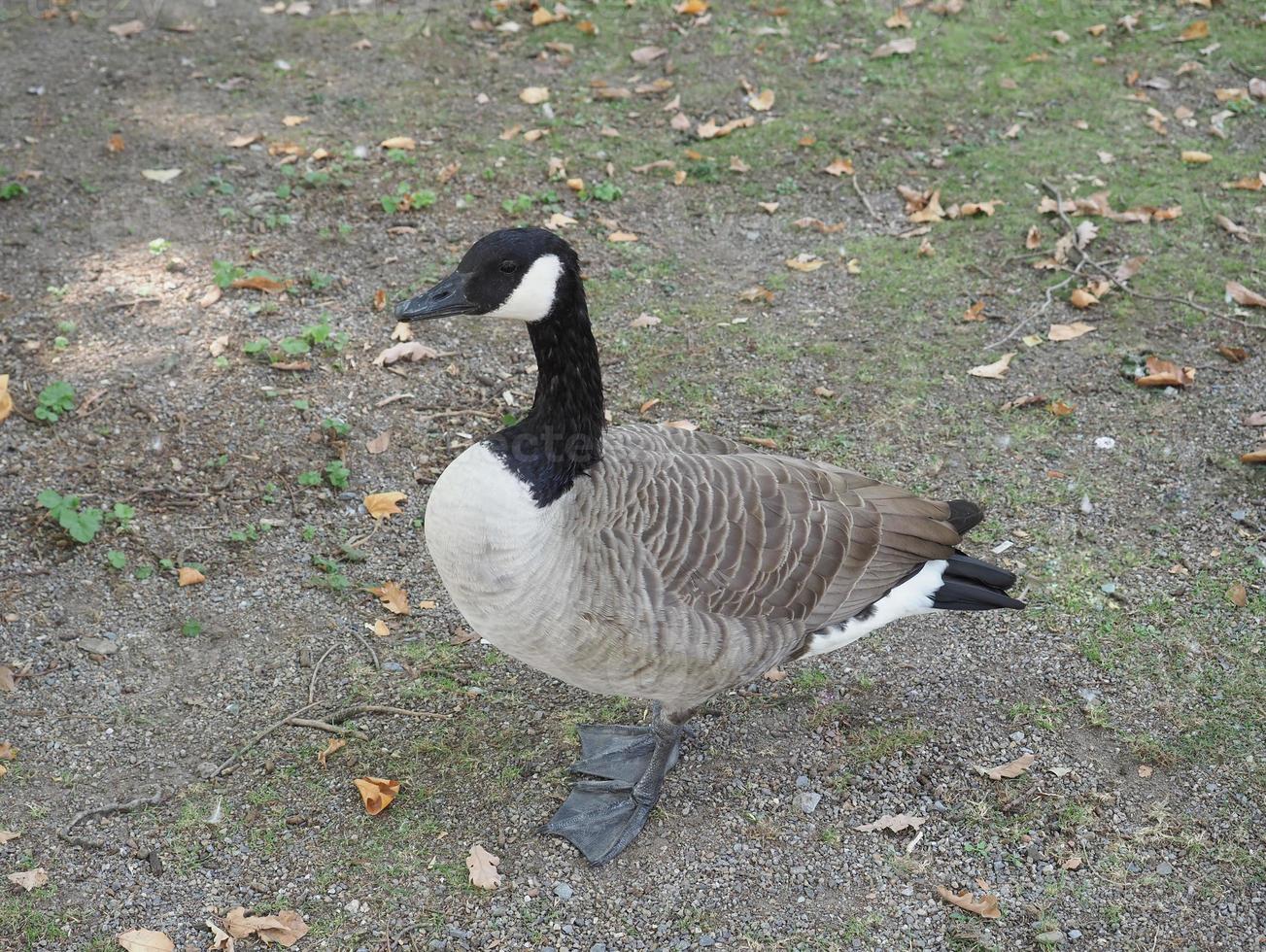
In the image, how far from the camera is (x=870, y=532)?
3.81 meters

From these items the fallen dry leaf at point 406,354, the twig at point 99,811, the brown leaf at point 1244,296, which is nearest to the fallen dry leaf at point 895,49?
the brown leaf at point 1244,296

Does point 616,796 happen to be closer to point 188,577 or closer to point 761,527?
point 761,527

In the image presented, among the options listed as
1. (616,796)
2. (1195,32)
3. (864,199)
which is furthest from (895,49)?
(616,796)

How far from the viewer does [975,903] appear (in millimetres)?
3467

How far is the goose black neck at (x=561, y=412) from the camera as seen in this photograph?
3.44 meters

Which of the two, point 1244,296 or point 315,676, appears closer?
point 315,676

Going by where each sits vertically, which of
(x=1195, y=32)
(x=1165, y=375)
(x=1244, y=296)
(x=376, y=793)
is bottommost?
(x=376, y=793)

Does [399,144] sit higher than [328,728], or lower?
higher

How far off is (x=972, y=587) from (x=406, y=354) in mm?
3036

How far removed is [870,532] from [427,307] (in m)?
1.61

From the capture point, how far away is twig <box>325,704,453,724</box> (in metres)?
4.07

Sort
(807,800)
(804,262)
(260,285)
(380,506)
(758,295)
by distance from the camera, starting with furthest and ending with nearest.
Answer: (804,262)
(758,295)
(260,285)
(380,506)
(807,800)

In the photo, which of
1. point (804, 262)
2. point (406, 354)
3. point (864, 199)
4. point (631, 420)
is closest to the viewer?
point (631, 420)

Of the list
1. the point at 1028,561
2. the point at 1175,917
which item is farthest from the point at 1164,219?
the point at 1175,917
